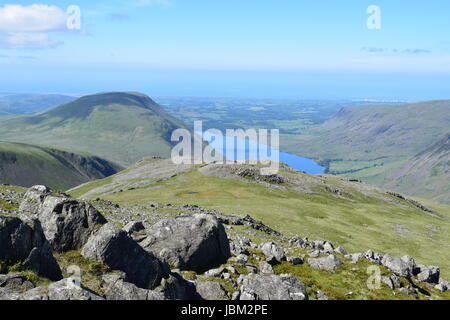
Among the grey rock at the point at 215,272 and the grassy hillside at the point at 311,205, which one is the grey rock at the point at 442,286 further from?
the grassy hillside at the point at 311,205

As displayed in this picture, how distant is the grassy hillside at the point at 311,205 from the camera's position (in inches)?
3167

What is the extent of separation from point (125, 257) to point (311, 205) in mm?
91907

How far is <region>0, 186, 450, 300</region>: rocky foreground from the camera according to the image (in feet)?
67.5

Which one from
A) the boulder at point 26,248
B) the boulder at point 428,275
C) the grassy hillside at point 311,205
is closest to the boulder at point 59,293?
the boulder at point 26,248

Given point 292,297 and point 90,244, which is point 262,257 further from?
point 90,244

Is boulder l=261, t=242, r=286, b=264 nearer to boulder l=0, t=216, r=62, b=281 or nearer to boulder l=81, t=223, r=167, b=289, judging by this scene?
boulder l=81, t=223, r=167, b=289

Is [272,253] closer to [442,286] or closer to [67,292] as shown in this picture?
[442,286]

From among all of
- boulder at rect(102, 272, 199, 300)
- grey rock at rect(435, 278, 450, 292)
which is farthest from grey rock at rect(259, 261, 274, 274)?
grey rock at rect(435, 278, 450, 292)

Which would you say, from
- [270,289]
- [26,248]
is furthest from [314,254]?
[26,248]

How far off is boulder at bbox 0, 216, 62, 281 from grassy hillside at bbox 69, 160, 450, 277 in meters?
58.4

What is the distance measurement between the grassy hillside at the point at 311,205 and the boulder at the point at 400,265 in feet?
99.3

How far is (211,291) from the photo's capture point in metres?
26.8

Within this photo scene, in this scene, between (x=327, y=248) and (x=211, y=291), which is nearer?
(x=211, y=291)

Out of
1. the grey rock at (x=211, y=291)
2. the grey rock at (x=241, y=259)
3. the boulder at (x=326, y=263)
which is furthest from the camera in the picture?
the boulder at (x=326, y=263)
